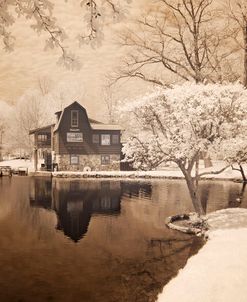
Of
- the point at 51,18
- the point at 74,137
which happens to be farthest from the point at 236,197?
A: the point at 74,137

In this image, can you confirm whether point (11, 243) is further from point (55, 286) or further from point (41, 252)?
point (55, 286)

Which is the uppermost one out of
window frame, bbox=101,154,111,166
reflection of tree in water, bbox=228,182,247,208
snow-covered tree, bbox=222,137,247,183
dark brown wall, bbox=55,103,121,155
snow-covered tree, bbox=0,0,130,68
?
dark brown wall, bbox=55,103,121,155

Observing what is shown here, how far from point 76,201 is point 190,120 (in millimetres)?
9773

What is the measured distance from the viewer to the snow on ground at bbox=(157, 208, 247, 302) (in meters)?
7.74

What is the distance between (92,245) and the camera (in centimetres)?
1264

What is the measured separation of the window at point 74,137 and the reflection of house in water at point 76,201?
1007 cm

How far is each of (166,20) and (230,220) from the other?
50.7ft

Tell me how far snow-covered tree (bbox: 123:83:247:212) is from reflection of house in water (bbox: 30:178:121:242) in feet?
12.2

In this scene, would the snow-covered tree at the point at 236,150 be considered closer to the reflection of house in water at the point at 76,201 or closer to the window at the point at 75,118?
the reflection of house in water at the point at 76,201

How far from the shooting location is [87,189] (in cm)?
2741

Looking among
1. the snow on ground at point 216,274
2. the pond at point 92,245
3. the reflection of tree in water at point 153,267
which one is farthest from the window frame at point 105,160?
the snow on ground at point 216,274

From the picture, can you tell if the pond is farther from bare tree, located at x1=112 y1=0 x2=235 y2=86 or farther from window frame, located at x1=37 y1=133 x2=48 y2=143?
window frame, located at x1=37 y1=133 x2=48 y2=143

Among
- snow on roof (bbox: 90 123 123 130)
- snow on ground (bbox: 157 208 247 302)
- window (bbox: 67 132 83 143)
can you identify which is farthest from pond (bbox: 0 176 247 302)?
snow on roof (bbox: 90 123 123 130)

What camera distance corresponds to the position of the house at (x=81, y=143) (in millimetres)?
40844
